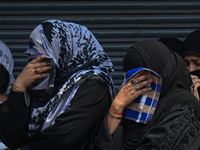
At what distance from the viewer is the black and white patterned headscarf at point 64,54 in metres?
1.91

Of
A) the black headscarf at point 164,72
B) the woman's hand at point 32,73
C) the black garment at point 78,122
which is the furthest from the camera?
the woman's hand at point 32,73

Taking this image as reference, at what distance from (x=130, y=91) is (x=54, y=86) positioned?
754 mm

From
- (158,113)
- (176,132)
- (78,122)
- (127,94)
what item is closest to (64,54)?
(78,122)

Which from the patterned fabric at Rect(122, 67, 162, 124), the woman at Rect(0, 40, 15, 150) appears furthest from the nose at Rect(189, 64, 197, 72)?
the woman at Rect(0, 40, 15, 150)

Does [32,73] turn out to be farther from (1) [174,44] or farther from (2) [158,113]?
(1) [174,44]

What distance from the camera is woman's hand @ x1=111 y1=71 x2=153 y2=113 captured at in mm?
1543

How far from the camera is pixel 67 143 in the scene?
66.8 inches

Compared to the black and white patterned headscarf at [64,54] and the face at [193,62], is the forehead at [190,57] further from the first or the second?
the black and white patterned headscarf at [64,54]

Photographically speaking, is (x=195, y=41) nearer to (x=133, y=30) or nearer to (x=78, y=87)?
(x=133, y=30)

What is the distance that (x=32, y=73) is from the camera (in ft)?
6.66

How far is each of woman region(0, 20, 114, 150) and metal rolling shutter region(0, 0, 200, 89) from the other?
123 cm

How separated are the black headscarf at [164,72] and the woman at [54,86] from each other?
316 mm

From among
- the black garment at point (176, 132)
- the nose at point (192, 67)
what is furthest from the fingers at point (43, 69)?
the nose at point (192, 67)

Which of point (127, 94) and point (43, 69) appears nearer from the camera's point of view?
point (127, 94)
